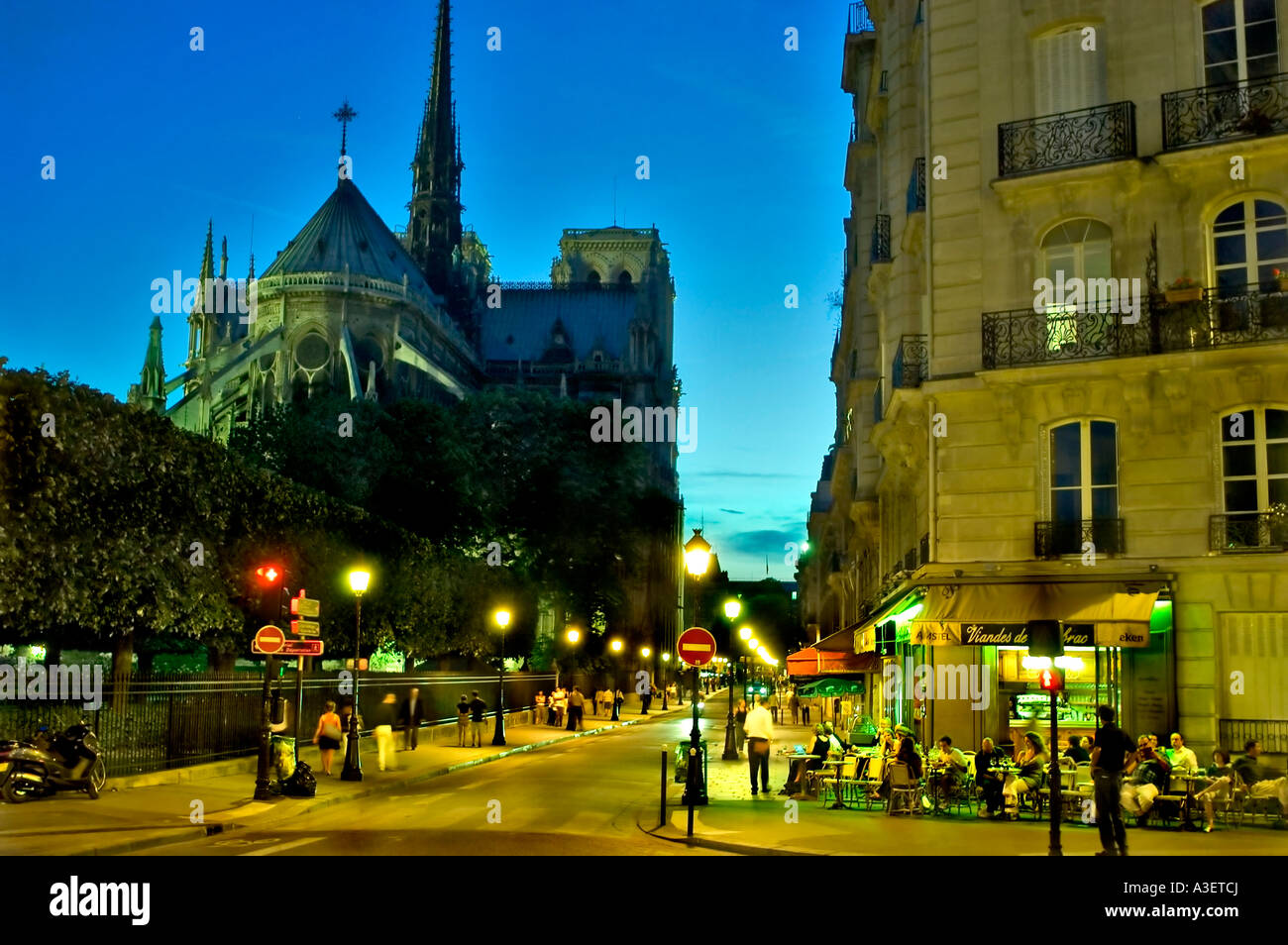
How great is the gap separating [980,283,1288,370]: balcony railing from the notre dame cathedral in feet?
197

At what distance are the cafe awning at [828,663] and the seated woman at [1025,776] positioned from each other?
Answer: 404 inches

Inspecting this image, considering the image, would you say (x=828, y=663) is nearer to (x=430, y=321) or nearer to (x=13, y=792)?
(x=13, y=792)

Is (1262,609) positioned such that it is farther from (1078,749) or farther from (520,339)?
(520,339)

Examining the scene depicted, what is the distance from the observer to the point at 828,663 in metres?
31.5

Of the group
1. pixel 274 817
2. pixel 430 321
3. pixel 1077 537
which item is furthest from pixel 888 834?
pixel 430 321

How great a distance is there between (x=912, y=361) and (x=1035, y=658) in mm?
6836

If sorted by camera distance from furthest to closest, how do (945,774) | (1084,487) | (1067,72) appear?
(1067,72) < (1084,487) < (945,774)

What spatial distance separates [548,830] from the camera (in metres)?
18.2

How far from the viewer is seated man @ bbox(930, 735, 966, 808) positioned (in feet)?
68.2

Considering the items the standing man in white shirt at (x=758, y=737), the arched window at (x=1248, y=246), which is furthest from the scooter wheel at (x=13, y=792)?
the arched window at (x=1248, y=246)

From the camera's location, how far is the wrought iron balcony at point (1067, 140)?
22.8 meters

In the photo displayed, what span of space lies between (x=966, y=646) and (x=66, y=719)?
15.4 m

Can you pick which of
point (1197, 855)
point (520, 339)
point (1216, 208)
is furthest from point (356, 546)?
point (520, 339)

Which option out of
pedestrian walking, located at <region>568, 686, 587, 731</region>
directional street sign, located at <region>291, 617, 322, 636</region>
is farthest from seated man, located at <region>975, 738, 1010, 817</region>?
pedestrian walking, located at <region>568, 686, 587, 731</region>
